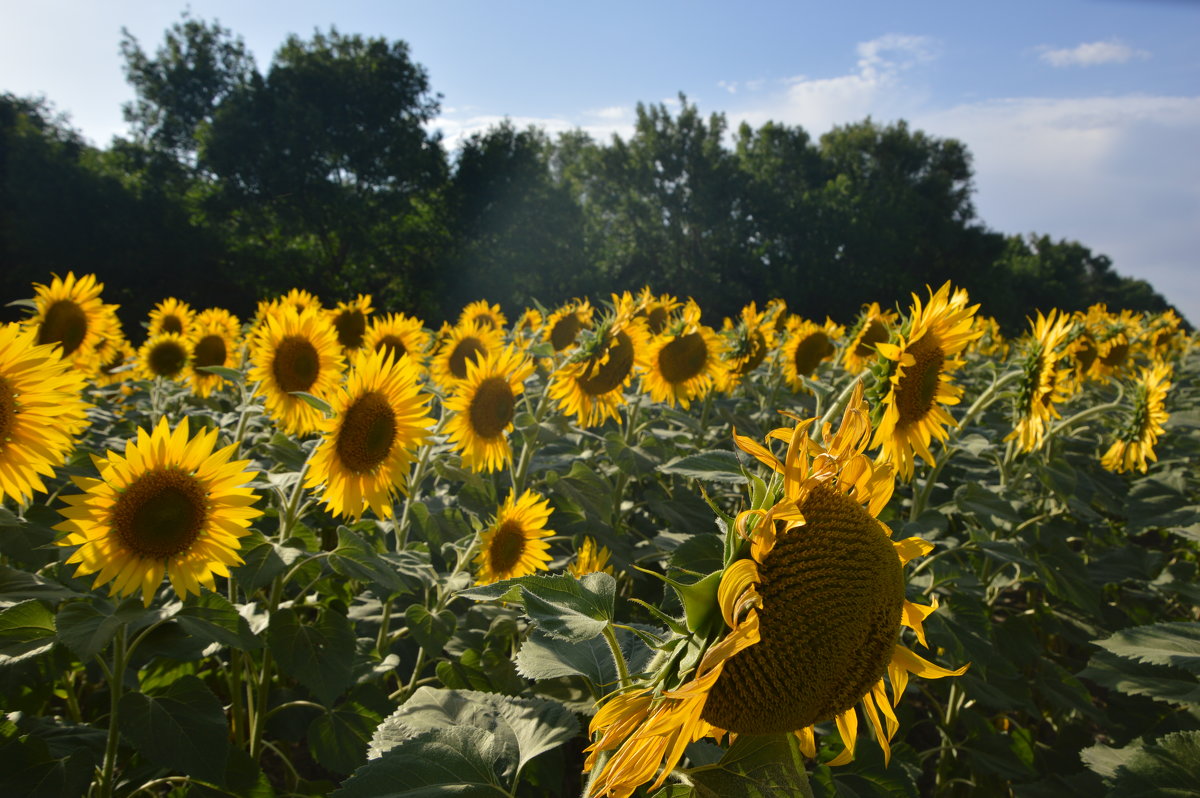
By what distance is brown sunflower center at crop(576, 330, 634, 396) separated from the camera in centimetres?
342

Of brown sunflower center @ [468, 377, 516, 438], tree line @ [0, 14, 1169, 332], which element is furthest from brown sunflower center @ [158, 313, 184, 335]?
tree line @ [0, 14, 1169, 332]

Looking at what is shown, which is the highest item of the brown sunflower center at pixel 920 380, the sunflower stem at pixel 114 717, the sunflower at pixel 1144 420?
the brown sunflower center at pixel 920 380

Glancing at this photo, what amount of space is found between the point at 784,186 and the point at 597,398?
43843 mm

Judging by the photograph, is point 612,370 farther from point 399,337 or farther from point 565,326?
point 565,326

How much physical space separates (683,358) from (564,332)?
64.5 inches

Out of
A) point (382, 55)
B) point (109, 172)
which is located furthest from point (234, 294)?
point (382, 55)

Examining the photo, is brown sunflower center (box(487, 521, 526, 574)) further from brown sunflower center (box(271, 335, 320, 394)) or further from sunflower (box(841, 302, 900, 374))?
sunflower (box(841, 302, 900, 374))

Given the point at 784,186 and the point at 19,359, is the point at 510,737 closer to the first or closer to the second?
the point at 19,359

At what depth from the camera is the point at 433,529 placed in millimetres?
2621

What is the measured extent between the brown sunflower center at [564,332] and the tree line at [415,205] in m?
20.0

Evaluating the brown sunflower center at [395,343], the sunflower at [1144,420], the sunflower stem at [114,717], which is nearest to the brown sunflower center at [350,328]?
the brown sunflower center at [395,343]

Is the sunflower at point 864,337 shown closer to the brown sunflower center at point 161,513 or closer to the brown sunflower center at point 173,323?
the brown sunflower center at point 161,513

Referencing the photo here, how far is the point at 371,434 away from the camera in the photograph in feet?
7.89

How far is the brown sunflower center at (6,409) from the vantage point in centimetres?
179
